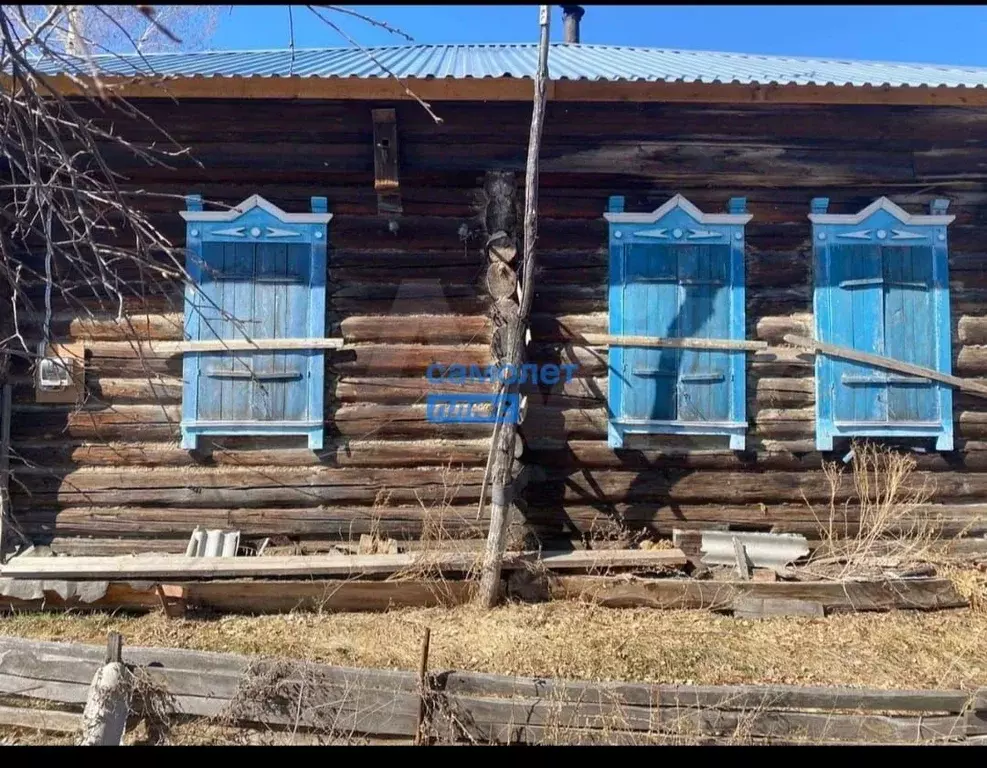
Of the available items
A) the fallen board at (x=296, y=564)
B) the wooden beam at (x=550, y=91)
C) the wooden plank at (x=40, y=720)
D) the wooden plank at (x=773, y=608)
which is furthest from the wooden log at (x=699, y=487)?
the wooden plank at (x=40, y=720)

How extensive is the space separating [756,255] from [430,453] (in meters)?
3.12

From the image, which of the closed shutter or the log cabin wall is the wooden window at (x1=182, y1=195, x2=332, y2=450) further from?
the closed shutter

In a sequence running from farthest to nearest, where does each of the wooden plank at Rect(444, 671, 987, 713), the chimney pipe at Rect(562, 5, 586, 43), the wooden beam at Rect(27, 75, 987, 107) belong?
the chimney pipe at Rect(562, 5, 586, 43) < the wooden beam at Rect(27, 75, 987, 107) < the wooden plank at Rect(444, 671, 987, 713)

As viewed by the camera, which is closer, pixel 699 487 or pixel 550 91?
pixel 550 91

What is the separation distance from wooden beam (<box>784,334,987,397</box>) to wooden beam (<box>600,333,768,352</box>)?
35 cm

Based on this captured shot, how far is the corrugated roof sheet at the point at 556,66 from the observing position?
5555 mm

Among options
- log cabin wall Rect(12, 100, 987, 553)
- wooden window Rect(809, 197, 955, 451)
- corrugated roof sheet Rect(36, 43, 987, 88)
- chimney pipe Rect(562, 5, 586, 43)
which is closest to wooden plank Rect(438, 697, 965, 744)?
log cabin wall Rect(12, 100, 987, 553)

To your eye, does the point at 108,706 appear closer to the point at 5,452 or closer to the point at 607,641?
the point at 5,452

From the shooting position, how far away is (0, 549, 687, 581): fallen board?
15.3ft

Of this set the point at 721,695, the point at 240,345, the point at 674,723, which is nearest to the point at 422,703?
the point at 674,723

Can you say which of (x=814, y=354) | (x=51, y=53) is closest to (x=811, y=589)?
(x=814, y=354)

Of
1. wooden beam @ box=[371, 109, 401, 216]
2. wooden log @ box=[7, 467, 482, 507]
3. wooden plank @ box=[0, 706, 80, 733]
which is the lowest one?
wooden plank @ box=[0, 706, 80, 733]

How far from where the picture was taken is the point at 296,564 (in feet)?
15.5

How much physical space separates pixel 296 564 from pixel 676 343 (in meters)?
3.32
